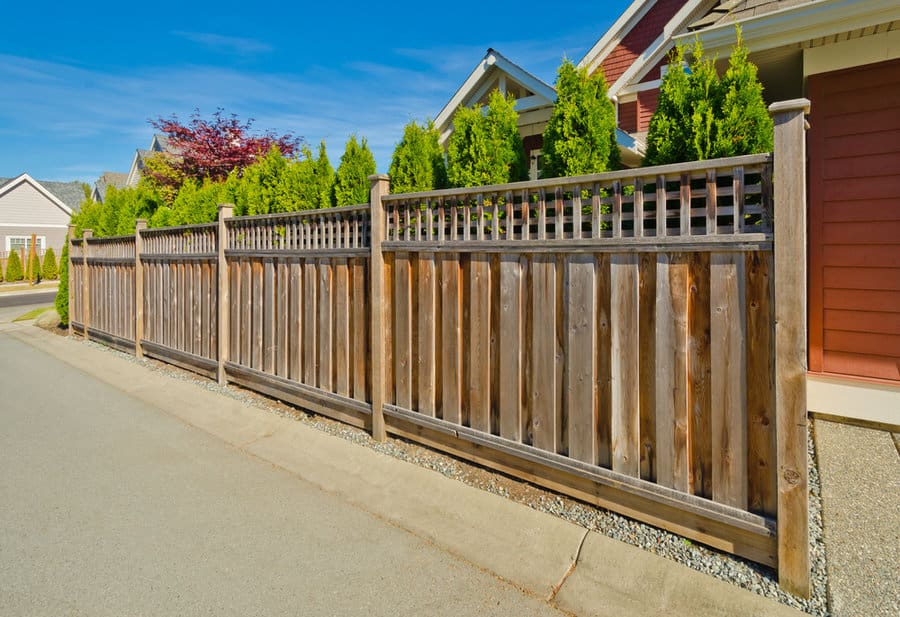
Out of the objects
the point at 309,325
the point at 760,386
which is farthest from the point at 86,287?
the point at 760,386

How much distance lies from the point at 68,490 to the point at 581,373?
10.9 feet

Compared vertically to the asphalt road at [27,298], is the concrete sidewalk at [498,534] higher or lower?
lower

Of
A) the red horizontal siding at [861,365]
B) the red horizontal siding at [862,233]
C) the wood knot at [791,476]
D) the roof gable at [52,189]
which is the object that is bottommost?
the wood knot at [791,476]

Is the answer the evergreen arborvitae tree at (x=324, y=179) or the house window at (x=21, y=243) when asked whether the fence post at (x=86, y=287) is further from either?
the house window at (x=21, y=243)

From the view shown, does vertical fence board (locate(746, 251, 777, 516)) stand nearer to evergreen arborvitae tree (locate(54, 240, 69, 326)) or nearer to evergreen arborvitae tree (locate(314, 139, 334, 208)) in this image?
evergreen arborvitae tree (locate(314, 139, 334, 208))

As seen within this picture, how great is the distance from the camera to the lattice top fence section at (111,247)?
25.9 feet

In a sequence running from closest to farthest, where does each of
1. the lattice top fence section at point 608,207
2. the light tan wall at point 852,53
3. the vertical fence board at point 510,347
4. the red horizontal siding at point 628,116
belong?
the lattice top fence section at point 608,207 < the vertical fence board at point 510,347 < the light tan wall at point 852,53 < the red horizontal siding at point 628,116

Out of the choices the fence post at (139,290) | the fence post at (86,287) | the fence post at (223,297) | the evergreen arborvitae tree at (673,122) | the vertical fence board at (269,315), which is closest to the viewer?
the evergreen arborvitae tree at (673,122)

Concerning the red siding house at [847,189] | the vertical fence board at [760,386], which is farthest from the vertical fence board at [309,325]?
the red siding house at [847,189]

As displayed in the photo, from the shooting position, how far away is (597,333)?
282cm

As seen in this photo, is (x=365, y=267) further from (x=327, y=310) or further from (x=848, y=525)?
(x=848, y=525)

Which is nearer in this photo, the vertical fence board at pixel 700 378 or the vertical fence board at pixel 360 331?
the vertical fence board at pixel 700 378

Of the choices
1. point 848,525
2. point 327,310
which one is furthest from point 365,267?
point 848,525

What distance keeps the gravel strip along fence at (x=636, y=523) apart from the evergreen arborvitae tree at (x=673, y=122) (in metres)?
1.90
